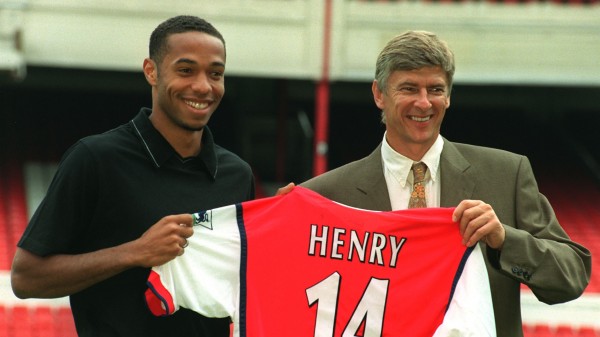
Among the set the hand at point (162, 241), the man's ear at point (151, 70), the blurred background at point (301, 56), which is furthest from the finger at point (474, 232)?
the blurred background at point (301, 56)

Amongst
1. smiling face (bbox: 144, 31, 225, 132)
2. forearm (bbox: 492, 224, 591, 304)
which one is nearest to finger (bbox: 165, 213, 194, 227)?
smiling face (bbox: 144, 31, 225, 132)

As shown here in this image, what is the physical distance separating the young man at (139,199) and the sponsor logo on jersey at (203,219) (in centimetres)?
3

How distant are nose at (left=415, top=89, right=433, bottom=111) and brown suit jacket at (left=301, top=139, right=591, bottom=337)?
0.79ft

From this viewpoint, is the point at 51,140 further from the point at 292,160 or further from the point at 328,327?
the point at 328,327

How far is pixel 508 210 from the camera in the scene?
3701 mm

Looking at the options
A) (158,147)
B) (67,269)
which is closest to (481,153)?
(158,147)

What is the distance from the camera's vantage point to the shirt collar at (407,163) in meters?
3.77

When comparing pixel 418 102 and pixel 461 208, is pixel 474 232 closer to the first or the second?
pixel 461 208

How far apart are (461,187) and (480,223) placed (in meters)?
0.28

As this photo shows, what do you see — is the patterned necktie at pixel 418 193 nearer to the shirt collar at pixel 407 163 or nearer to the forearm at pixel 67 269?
the shirt collar at pixel 407 163

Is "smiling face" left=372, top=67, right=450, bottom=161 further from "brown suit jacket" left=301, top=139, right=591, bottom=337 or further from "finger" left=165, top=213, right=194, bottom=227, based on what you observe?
"finger" left=165, top=213, right=194, bottom=227

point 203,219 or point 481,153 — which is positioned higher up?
point 481,153

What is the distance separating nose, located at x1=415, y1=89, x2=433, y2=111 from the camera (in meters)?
3.65

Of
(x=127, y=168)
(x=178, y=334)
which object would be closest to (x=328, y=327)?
(x=178, y=334)
